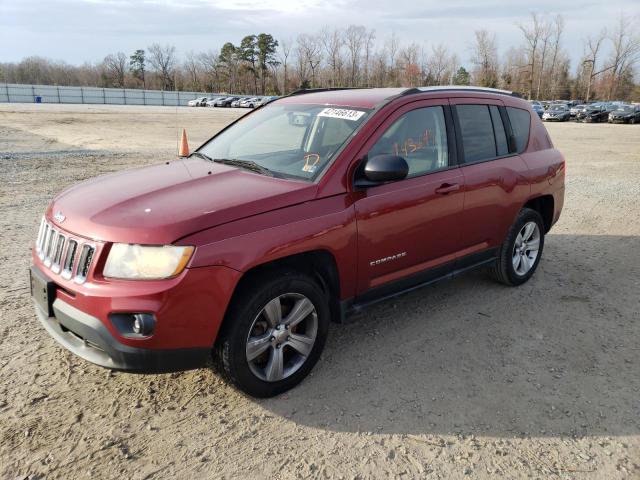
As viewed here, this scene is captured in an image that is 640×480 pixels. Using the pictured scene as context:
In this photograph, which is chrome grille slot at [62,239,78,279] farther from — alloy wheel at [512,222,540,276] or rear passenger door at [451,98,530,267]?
alloy wheel at [512,222,540,276]

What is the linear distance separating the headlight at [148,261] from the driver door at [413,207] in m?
1.23

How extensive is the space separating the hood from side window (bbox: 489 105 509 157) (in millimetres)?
2229

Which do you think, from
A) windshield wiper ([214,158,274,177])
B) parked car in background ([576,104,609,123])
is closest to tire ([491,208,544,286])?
windshield wiper ([214,158,274,177])

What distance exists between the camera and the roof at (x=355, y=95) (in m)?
3.84

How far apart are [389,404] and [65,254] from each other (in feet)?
6.97

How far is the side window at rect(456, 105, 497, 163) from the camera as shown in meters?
4.29

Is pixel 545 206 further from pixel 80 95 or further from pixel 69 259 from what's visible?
pixel 80 95

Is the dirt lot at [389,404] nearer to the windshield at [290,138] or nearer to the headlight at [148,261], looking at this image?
the headlight at [148,261]

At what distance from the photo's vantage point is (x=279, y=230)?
3020 mm

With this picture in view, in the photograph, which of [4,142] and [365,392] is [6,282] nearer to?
[365,392]

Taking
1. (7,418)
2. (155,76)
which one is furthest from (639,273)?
(155,76)

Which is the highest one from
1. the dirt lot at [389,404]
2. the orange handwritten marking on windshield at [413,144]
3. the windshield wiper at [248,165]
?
the orange handwritten marking on windshield at [413,144]

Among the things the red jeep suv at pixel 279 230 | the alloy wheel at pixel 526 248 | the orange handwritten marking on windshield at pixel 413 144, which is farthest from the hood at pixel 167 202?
the alloy wheel at pixel 526 248

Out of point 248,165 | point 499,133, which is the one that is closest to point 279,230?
point 248,165
